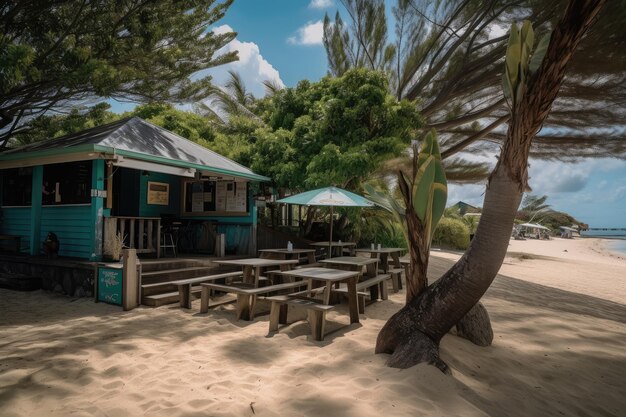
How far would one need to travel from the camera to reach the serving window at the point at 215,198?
10133 mm

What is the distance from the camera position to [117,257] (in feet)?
23.4

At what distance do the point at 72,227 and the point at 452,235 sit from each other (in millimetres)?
19507

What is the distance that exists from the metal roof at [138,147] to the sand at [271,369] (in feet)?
9.47

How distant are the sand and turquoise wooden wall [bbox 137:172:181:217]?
4.15 meters

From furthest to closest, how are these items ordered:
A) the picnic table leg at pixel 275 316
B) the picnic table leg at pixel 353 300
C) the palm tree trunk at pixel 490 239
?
the picnic table leg at pixel 353 300
the picnic table leg at pixel 275 316
the palm tree trunk at pixel 490 239

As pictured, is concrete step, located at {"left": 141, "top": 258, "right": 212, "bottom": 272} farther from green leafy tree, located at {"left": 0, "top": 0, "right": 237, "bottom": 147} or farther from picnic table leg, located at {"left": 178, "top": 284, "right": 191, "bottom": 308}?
green leafy tree, located at {"left": 0, "top": 0, "right": 237, "bottom": 147}

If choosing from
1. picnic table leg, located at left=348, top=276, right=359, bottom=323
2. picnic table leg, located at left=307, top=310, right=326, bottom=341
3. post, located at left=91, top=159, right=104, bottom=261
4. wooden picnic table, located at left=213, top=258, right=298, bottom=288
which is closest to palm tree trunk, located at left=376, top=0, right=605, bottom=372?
picnic table leg, located at left=307, top=310, right=326, bottom=341

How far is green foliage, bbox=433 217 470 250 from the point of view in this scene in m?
21.5

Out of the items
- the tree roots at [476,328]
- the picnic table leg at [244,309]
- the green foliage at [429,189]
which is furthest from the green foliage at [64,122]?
the tree roots at [476,328]

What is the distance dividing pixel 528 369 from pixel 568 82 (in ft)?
36.4

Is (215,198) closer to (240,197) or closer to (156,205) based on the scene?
(240,197)

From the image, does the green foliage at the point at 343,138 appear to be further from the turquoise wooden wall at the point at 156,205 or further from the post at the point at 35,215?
the post at the point at 35,215

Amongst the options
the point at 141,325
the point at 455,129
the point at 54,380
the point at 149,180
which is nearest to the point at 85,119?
the point at 149,180

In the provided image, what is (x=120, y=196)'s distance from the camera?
400 inches
